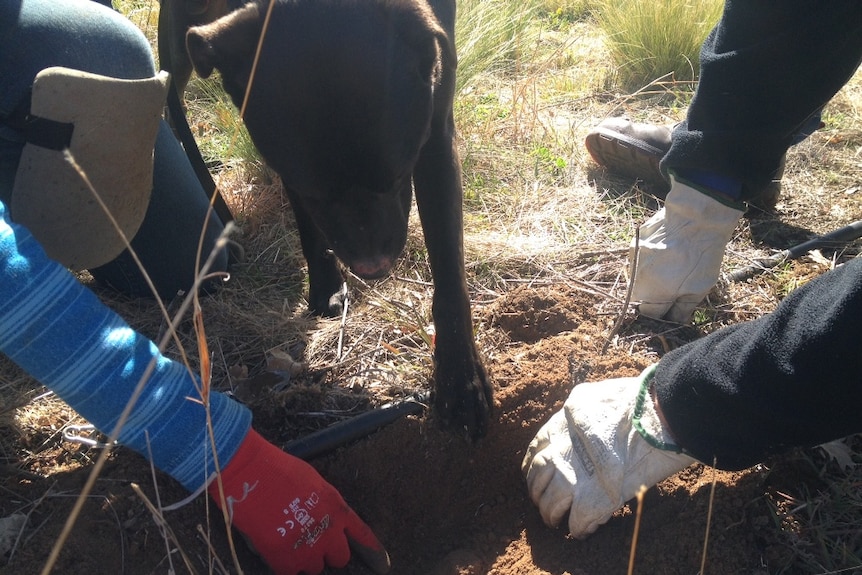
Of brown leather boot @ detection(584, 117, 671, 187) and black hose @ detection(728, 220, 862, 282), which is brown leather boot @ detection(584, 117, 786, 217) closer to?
brown leather boot @ detection(584, 117, 671, 187)

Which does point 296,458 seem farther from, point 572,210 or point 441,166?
point 572,210

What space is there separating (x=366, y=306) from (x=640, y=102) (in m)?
2.31

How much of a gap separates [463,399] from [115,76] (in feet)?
4.93

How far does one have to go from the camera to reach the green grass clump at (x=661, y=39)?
13.2 ft

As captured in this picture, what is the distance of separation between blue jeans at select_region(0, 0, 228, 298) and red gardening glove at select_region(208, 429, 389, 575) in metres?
1.15

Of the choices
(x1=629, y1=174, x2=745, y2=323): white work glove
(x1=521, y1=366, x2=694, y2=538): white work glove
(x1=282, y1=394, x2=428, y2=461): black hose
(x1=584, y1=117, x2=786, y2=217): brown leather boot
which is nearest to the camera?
(x1=521, y1=366, x2=694, y2=538): white work glove

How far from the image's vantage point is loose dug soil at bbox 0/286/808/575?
1.65 meters

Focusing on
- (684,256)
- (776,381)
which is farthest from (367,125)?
(684,256)

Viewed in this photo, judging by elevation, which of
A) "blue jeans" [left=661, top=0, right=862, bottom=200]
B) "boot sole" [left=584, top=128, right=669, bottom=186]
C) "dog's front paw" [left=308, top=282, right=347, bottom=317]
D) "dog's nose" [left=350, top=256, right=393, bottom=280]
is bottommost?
"dog's front paw" [left=308, top=282, right=347, bottom=317]

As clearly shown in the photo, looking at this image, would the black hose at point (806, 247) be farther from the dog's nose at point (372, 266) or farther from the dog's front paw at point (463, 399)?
the dog's nose at point (372, 266)

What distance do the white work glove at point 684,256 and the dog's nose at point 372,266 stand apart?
3.15ft

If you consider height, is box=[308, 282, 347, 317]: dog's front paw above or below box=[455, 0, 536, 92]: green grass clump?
below

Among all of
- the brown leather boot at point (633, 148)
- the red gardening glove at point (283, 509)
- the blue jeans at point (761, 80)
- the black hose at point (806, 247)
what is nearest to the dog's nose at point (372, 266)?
the red gardening glove at point (283, 509)

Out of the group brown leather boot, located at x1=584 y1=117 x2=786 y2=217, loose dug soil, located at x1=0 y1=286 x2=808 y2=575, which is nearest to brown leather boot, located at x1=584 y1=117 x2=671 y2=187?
brown leather boot, located at x1=584 y1=117 x2=786 y2=217
